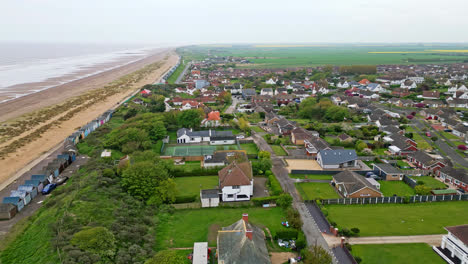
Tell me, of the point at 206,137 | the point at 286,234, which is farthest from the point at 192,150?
the point at 286,234

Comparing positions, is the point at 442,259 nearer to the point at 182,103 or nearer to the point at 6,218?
the point at 6,218

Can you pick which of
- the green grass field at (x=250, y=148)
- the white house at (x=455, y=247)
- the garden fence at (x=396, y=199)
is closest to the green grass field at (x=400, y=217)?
the garden fence at (x=396, y=199)

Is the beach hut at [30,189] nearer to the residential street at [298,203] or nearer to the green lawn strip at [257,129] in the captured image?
the residential street at [298,203]

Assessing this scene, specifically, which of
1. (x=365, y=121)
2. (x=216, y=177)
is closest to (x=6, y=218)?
(x=216, y=177)

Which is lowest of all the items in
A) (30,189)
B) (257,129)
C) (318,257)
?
(30,189)

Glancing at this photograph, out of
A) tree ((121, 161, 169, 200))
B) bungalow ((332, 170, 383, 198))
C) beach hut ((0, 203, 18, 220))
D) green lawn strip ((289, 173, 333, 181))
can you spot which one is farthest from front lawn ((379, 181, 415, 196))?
beach hut ((0, 203, 18, 220))

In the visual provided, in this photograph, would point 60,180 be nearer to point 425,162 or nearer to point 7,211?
point 7,211
